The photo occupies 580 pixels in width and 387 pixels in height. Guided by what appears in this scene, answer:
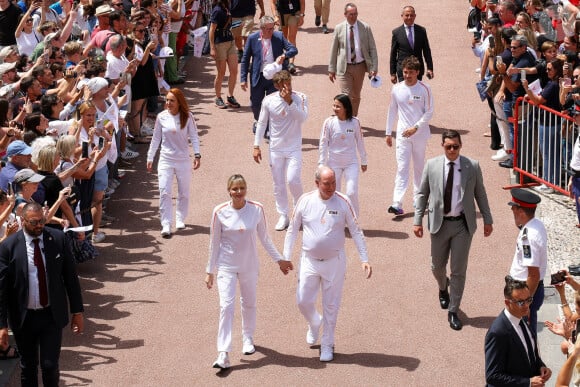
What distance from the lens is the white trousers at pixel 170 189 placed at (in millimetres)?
16172

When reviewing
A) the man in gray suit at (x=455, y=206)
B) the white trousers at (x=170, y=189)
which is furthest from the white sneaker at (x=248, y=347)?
the white trousers at (x=170, y=189)

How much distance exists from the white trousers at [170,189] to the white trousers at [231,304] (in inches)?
141

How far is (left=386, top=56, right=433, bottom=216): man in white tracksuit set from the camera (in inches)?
645

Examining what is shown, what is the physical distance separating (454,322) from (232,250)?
2.68 metres

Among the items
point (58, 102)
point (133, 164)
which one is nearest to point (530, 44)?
point (133, 164)

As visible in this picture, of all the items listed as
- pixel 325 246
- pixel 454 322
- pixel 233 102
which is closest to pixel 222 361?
pixel 325 246

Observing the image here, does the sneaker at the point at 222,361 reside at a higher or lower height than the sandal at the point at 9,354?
lower

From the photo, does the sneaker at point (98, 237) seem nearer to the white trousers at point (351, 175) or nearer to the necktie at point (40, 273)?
the white trousers at point (351, 175)

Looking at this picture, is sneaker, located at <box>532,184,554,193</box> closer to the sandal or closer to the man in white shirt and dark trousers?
the man in white shirt and dark trousers

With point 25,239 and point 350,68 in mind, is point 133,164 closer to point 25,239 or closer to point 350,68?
point 350,68

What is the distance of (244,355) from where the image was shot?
12.9m

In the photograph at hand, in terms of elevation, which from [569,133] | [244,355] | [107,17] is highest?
[107,17]

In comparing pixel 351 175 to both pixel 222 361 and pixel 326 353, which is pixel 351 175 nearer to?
pixel 326 353

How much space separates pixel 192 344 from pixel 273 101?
4.07 meters
